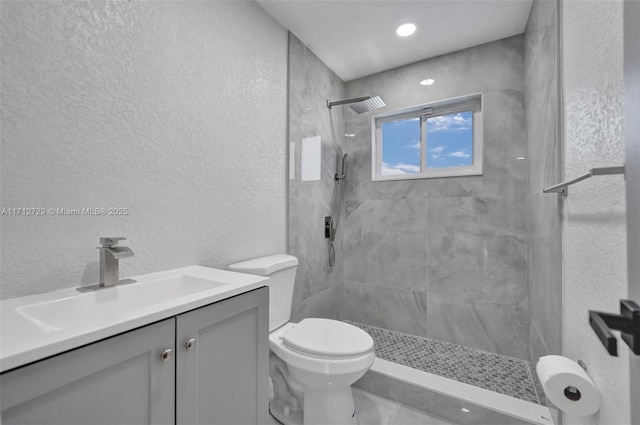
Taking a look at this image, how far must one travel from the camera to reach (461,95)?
7.02ft

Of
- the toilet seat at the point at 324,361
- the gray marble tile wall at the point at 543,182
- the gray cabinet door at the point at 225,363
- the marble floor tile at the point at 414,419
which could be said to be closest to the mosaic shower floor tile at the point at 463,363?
the gray marble tile wall at the point at 543,182

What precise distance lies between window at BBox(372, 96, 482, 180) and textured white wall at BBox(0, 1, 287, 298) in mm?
1270

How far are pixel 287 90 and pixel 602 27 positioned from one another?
1.61 metres

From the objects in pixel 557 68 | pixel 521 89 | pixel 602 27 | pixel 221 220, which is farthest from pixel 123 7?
pixel 521 89

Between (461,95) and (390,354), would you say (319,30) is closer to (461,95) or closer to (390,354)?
(461,95)

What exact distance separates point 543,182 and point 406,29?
136 centimetres

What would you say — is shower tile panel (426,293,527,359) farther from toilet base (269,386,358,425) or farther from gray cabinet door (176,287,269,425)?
gray cabinet door (176,287,269,425)

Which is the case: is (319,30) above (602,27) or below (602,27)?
above

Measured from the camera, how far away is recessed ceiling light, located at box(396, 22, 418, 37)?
1.86m

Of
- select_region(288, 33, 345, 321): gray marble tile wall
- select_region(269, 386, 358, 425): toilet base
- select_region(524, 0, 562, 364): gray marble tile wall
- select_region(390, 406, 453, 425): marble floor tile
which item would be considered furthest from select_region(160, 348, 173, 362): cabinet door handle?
select_region(524, 0, 562, 364): gray marble tile wall

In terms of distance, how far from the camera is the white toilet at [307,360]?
1.25 meters

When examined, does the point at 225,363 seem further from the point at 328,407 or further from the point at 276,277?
the point at 328,407

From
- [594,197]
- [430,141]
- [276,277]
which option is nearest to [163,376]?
[276,277]

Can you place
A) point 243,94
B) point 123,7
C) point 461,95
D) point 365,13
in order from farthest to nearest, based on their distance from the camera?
1. point 461,95
2. point 365,13
3. point 243,94
4. point 123,7
